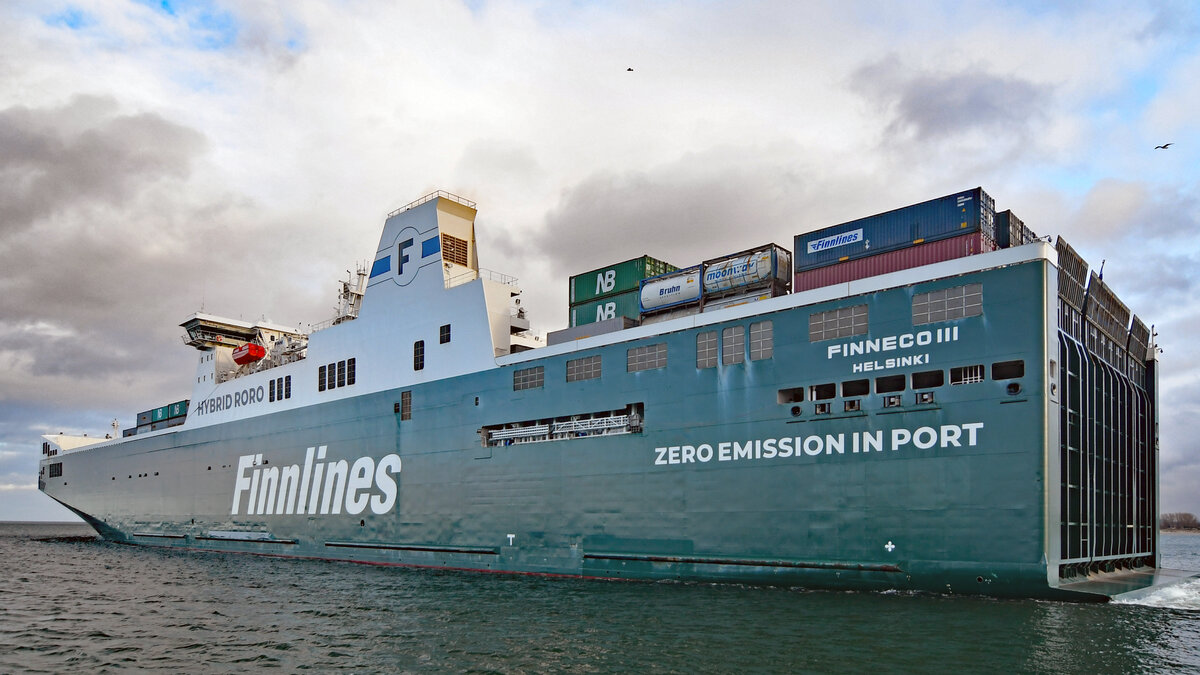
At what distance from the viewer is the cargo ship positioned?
19.2 meters

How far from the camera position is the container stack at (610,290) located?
2870 cm

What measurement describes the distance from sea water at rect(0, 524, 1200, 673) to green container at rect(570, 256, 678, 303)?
10.2 metres

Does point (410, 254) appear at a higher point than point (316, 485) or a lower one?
higher

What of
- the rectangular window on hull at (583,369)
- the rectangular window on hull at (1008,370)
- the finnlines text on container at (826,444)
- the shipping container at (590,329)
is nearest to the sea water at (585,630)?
the finnlines text on container at (826,444)

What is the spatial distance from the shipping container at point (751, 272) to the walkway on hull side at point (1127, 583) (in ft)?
35.5

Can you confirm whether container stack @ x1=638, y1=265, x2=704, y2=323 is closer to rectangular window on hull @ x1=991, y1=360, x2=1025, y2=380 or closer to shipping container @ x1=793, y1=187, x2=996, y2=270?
shipping container @ x1=793, y1=187, x2=996, y2=270

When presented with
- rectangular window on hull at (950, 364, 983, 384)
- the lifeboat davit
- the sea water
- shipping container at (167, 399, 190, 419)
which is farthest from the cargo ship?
shipping container at (167, 399, 190, 419)

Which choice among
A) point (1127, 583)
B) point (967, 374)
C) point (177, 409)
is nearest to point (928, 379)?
point (967, 374)

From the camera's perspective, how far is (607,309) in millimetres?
29422

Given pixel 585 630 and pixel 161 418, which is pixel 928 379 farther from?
pixel 161 418

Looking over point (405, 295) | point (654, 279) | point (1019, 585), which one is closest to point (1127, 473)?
point (1019, 585)

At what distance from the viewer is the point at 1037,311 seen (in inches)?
741

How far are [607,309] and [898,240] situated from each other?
1083 cm

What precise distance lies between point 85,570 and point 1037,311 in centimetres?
3578
